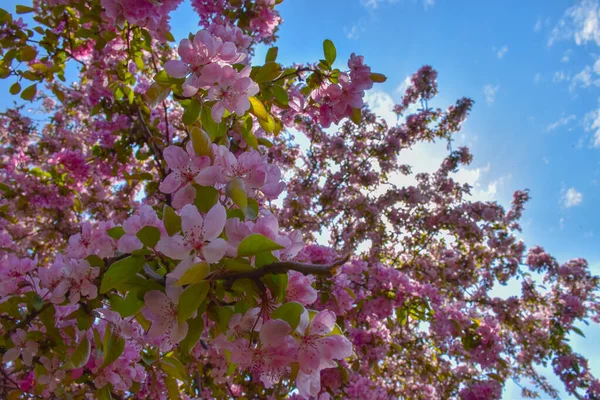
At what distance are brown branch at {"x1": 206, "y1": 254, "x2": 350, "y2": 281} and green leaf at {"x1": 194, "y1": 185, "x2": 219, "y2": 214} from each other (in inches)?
8.8

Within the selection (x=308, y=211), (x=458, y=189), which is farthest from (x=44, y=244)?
(x=458, y=189)

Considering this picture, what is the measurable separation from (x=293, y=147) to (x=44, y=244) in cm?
363

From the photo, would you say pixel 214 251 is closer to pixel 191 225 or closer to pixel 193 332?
pixel 191 225

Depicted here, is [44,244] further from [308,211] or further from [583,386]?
[583,386]

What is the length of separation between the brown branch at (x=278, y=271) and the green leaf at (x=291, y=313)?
10cm

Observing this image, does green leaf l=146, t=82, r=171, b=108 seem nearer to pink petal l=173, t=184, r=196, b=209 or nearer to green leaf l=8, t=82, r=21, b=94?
pink petal l=173, t=184, r=196, b=209

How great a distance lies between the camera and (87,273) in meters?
1.04

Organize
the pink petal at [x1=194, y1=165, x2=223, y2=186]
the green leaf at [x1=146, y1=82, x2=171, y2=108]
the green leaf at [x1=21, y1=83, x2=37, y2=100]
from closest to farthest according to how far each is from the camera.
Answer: the pink petal at [x1=194, y1=165, x2=223, y2=186], the green leaf at [x1=146, y1=82, x2=171, y2=108], the green leaf at [x1=21, y1=83, x2=37, y2=100]

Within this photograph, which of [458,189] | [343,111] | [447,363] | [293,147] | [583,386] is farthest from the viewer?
[458,189]

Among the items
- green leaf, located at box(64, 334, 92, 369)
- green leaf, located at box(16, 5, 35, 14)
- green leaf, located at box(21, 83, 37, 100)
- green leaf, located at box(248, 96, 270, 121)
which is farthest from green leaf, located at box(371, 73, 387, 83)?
green leaf, located at box(16, 5, 35, 14)

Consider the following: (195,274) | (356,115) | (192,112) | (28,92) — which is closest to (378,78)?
(356,115)

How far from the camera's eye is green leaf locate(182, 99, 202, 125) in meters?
1.13

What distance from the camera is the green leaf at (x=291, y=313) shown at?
78 cm

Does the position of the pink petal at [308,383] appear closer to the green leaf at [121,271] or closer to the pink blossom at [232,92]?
the green leaf at [121,271]
